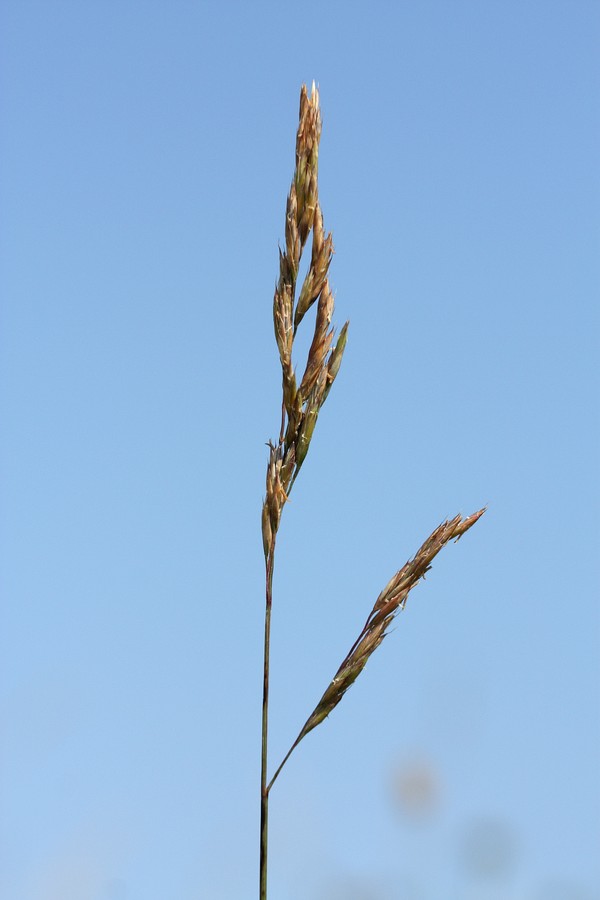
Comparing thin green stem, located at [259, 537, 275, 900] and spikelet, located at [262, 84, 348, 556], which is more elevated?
spikelet, located at [262, 84, 348, 556]

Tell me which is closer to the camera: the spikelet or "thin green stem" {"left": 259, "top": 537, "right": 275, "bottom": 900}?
"thin green stem" {"left": 259, "top": 537, "right": 275, "bottom": 900}

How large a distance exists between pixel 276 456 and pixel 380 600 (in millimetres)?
483

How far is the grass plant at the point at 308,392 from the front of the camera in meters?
3.23

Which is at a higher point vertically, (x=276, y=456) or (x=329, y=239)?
(x=329, y=239)

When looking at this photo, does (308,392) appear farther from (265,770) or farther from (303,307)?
(265,770)

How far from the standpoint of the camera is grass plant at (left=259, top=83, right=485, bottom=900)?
3.23 m

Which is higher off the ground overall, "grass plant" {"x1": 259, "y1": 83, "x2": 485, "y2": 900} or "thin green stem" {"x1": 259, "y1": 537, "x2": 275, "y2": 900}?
"grass plant" {"x1": 259, "y1": 83, "x2": 485, "y2": 900}

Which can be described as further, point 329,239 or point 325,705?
point 329,239

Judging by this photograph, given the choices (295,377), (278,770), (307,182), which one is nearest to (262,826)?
(278,770)

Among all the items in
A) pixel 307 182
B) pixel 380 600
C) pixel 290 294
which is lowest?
pixel 380 600

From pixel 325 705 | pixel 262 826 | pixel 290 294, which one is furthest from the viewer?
pixel 290 294

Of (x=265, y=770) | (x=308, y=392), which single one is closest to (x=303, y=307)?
(x=308, y=392)

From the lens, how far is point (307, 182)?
138 inches

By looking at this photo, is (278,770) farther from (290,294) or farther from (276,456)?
(290,294)
